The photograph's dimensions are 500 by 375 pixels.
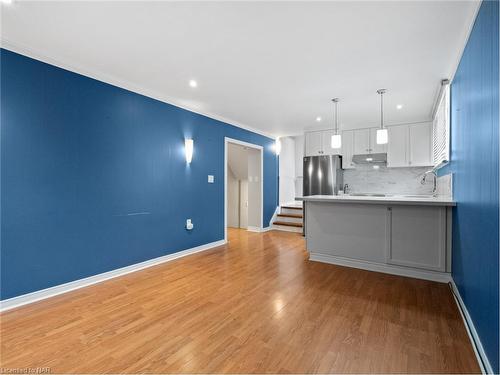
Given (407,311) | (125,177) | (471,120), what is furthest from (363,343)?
(125,177)

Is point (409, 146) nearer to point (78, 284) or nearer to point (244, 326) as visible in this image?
point (244, 326)

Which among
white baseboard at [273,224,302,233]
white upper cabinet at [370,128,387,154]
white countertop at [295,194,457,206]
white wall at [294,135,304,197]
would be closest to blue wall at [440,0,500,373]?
white countertop at [295,194,457,206]

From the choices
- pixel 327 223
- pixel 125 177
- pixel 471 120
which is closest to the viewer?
→ pixel 471 120

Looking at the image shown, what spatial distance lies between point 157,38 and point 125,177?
1.76 m

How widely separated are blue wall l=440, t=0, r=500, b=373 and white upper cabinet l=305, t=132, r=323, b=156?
3497 millimetres

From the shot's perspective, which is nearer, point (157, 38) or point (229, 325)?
point (229, 325)

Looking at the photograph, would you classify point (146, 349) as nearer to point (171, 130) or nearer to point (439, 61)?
point (171, 130)

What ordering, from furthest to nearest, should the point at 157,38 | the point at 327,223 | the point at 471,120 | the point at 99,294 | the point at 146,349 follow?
the point at 327,223 < the point at 99,294 < the point at 157,38 < the point at 471,120 < the point at 146,349

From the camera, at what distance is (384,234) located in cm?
333

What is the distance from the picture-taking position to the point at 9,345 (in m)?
1.86

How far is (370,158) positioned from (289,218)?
2.41 meters

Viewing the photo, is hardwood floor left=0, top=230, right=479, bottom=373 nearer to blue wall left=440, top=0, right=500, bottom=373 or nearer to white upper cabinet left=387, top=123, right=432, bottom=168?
blue wall left=440, top=0, right=500, bottom=373

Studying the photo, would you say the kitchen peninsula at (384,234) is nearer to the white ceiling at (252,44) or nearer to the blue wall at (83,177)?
the white ceiling at (252,44)

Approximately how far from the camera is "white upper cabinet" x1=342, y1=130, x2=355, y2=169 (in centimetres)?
Answer: 579
